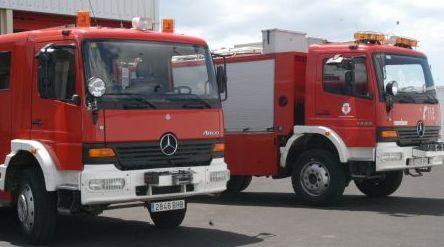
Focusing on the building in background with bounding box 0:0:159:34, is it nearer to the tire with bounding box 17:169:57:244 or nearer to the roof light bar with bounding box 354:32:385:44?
the roof light bar with bounding box 354:32:385:44

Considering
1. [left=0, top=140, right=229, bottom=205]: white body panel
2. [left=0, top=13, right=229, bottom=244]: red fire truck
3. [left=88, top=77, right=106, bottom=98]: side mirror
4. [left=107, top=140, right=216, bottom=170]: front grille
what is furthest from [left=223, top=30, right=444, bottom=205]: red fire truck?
[left=88, top=77, right=106, bottom=98]: side mirror

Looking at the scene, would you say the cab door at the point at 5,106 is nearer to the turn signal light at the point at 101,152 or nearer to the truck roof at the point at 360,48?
the turn signal light at the point at 101,152

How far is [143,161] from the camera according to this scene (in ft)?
26.6

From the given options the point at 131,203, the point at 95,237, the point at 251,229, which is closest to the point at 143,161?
the point at 131,203

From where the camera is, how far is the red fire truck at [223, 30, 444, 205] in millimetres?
11531

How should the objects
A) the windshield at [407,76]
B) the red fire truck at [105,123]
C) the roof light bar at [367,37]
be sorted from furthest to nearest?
the roof light bar at [367,37], the windshield at [407,76], the red fire truck at [105,123]

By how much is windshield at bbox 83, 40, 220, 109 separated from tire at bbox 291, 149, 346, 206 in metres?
3.73

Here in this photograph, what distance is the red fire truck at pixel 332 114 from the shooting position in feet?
37.8

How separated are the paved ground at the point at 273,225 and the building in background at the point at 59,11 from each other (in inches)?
224

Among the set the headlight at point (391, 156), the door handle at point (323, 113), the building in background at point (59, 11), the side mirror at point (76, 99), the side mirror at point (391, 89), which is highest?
the building in background at point (59, 11)

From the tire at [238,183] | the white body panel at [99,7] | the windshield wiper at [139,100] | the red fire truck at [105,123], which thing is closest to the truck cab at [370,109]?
the tire at [238,183]

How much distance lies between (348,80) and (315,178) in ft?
5.94

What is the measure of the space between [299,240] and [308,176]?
3.61 meters

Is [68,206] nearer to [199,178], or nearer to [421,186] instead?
[199,178]
